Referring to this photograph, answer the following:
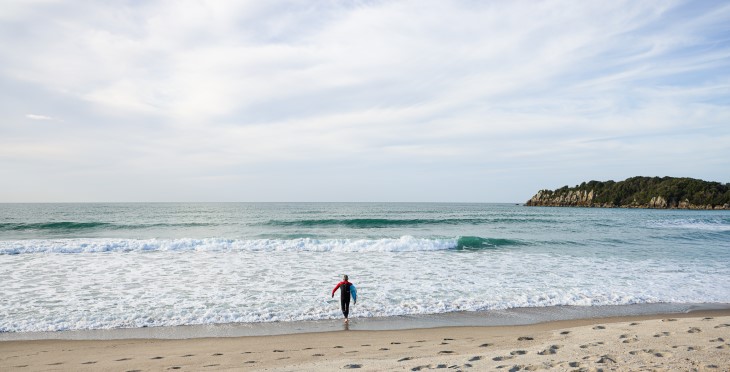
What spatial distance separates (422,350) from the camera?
6.91 metres

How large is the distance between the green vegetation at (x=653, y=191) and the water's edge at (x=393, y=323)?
288 feet

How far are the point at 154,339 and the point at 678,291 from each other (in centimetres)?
1405

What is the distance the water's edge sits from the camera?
8.41 m

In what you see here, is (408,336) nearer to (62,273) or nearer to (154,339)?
(154,339)

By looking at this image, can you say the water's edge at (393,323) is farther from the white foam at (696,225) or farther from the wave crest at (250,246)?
the white foam at (696,225)

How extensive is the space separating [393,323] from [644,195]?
99.0 meters

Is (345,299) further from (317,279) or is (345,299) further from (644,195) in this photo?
(644,195)

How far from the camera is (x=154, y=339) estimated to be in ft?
26.6

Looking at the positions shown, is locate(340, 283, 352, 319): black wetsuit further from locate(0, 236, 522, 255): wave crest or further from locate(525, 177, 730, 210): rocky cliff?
locate(525, 177, 730, 210): rocky cliff

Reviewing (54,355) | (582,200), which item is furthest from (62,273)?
(582,200)

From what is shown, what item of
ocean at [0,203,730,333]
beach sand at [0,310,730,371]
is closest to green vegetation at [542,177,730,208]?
ocean at [0,203,730,333]

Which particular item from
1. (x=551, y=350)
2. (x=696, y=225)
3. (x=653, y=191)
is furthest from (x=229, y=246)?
(x=653, y=191)

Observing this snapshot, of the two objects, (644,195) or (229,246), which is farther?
(644,195)

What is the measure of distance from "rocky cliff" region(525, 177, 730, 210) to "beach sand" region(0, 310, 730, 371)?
91.2 meters
